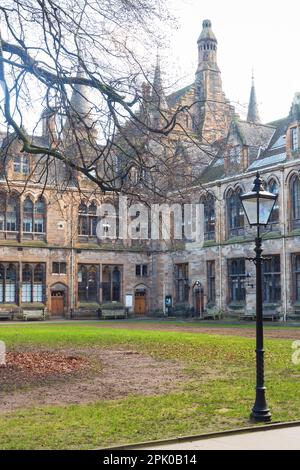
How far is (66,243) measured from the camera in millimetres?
47750

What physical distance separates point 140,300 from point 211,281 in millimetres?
8352

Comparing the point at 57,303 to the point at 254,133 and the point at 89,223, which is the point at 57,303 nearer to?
the point at 89,223

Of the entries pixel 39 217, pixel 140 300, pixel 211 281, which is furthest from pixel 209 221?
pixel 39 217

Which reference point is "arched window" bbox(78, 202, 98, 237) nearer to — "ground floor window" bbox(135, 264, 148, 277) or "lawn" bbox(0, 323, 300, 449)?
"ground floor window" bbox(135, 264, 148, 277)

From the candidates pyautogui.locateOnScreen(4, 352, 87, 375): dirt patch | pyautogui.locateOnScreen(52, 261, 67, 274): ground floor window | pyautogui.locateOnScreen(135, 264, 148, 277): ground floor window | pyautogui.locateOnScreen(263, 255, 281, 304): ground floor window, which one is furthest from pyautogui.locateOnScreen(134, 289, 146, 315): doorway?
pyautogui.locateOnScreen(4, 352, 87, 375): dirt patch

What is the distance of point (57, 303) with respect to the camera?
47094 mm

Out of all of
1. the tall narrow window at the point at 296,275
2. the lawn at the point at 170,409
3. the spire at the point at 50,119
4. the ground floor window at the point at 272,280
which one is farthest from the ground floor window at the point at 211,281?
the spire at the point at 50,119

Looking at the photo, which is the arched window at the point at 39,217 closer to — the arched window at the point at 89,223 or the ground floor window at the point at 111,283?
the arched window at the point at 89,223

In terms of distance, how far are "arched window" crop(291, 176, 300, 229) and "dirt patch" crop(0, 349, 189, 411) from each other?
2300 cm

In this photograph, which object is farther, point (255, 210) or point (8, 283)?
point (8, 283)

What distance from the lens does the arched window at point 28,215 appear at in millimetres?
46344

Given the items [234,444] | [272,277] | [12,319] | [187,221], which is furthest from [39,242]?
[234,444]

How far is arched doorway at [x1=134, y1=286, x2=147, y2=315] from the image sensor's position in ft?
167

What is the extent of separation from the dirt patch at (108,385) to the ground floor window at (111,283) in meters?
32.5
